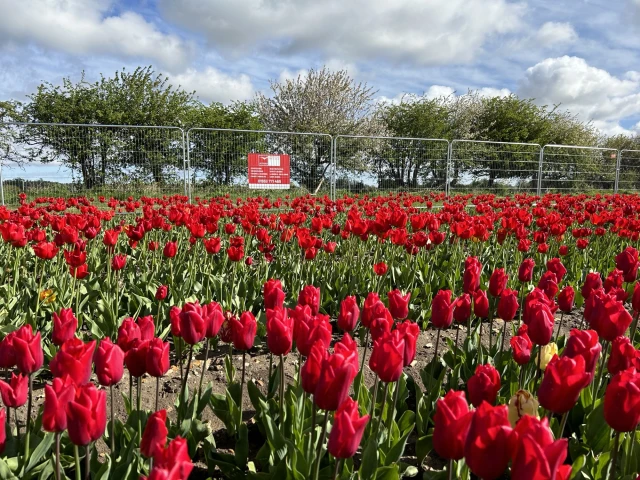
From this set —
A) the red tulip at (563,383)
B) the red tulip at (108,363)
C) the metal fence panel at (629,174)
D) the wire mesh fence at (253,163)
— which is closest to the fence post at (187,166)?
the wire mesh fence at (253,163)

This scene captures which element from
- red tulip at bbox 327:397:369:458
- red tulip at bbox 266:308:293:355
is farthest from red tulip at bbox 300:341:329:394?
red tulip at bbox 266:308:293:355

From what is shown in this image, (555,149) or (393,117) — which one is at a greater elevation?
(393,117)

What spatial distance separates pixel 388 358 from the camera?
136 centimetres

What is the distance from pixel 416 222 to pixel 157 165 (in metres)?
9.67

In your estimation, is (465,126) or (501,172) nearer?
(501,172)

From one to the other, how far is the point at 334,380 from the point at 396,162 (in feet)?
49.9

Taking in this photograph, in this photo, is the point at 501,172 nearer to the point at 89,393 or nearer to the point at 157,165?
the point at 157,165

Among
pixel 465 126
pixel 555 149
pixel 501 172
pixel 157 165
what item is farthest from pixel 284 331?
pixel 465 126

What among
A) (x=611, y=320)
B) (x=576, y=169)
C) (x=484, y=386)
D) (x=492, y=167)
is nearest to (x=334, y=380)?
(x=484, y=386)

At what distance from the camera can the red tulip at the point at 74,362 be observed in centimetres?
126

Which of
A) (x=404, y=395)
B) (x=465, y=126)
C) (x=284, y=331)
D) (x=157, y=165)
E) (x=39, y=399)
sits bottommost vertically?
(x=39, y=399)

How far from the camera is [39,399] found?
101 inches

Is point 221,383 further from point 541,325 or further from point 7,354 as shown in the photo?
point 541,325

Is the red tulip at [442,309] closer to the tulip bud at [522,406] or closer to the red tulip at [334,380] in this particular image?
the tulip bud at [522,406]
